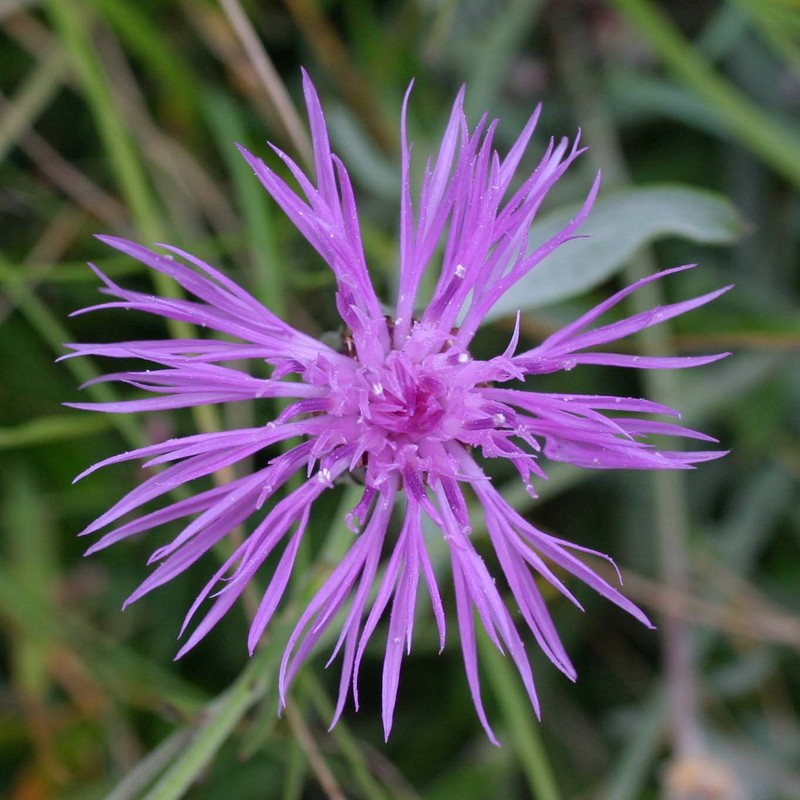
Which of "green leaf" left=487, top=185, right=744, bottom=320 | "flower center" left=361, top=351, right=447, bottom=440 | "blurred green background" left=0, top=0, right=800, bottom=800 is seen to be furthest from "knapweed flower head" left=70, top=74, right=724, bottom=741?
"blurred green background" left=0, top=0, right=800, bottom=800

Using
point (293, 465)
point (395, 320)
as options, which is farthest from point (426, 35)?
point (293, 465)

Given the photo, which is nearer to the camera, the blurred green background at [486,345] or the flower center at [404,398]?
the flower center at [404,398]

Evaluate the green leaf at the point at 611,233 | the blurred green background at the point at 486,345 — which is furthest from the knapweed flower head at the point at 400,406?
the blurred green background at the point at 486,345

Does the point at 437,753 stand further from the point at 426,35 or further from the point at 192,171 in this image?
the point at 426,35

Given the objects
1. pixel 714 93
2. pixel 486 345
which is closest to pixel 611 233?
pixel 714 93

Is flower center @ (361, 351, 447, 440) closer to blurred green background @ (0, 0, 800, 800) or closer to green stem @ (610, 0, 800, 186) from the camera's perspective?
blurred green background @ (0, 0, 800, 800)

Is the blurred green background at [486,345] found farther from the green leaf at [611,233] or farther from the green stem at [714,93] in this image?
the green leaf at [611,233]
